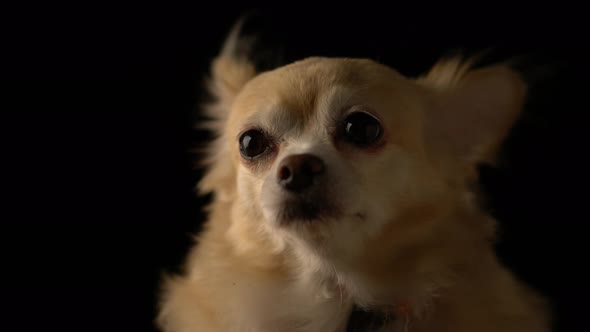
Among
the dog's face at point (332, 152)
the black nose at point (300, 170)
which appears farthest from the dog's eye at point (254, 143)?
the black nose at point (300, 170)

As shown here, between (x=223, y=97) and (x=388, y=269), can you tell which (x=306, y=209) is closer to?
(x=388, y=269)

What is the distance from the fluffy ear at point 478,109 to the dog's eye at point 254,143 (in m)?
0.55

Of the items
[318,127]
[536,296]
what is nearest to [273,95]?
[318,127]

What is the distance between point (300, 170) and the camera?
180 centimetres

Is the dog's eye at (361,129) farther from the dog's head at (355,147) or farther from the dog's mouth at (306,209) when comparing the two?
the dog's mouth at (306,209)

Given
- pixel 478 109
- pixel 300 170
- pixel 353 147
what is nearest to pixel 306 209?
pixel 300 170

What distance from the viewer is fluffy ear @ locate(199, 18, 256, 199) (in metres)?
2.32

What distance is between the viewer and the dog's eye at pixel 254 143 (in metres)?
2.01

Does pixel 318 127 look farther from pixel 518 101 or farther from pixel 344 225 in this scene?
pixel 518 101

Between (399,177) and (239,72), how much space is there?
0.76m

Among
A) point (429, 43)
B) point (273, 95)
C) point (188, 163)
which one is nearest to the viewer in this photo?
point (273, 95)

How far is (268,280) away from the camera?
2.09 m

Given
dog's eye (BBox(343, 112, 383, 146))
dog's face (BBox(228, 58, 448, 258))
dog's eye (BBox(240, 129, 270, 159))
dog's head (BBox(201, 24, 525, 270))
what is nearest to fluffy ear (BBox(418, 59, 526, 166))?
dog's head (BBox(201, 24, 525, 270))

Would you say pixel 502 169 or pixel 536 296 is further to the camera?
pixel 536 296
